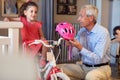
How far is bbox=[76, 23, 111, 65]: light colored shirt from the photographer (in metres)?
2.12

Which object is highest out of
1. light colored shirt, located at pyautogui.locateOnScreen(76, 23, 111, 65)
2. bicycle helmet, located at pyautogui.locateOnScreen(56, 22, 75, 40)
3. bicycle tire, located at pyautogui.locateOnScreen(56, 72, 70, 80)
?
bicycle helmet, located at pyautogui.locateOnScreen(56, 22, 75, 40)

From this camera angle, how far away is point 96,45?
218 cm

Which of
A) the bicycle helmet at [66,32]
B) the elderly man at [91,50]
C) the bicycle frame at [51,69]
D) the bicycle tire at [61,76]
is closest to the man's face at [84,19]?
the elderly man at [91,50]

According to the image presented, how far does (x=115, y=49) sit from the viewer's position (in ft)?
16.2

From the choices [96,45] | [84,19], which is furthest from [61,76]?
[84,19]

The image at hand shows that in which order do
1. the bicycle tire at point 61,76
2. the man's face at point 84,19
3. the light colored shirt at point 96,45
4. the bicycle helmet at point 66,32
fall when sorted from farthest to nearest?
1. the man's face at point 84,19
2. the light colored shirt at point 96,45
3. the bicycle helmet at point 66,32
4. the bicycle tire at point 61,76

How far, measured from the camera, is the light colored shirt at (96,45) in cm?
212

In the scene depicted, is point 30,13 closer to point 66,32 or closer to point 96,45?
point 66,32

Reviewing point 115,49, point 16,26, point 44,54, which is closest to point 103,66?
point 44,54

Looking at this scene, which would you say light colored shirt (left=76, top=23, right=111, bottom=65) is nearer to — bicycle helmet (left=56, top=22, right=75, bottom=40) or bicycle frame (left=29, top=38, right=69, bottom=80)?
bicycle helmet (left=56, top=22, right=75, bottom=40)

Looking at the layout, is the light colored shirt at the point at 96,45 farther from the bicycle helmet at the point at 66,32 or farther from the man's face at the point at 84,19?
the bicycle helmet at the point at 66,32

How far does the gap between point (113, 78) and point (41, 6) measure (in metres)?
1.62

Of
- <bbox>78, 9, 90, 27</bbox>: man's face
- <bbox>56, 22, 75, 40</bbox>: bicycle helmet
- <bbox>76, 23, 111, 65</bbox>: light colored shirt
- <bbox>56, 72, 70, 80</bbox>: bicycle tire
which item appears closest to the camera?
<bbox>56, 72, 70, 80</bbox>: bicycle tire

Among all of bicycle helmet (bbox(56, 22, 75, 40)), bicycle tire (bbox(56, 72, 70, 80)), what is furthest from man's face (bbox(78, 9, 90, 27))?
bicycle tire (bbox(56, 72, 70, 80))
